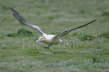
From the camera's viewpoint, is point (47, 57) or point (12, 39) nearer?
point (47, 57)

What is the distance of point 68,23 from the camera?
98.0 ft

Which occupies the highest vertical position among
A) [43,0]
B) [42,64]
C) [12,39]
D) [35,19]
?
[43,0]

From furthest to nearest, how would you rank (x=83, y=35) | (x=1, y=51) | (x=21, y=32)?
(x=21, y=32)
(x=83, y=35)
(x=1, y=51)

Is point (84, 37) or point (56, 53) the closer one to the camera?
point (56, 53)

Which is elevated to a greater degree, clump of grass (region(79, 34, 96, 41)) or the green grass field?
clump of grass (region(79, 34, 96, 41))

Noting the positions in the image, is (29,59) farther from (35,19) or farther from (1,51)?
(35,19)

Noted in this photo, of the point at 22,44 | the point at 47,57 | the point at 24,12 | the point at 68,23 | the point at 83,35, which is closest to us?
the point at 47,57

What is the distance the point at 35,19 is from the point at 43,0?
1477 centimetres

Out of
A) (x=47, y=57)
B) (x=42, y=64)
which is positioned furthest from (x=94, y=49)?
(x=42, y=64)

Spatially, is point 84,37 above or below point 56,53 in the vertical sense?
above

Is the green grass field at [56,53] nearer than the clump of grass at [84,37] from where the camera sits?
Yes

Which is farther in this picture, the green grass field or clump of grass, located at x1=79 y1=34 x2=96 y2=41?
clump of grass, located at x1=79 y1=34 x2=96 y2=41

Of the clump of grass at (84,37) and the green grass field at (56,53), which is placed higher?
the clump of grass at (84,37)

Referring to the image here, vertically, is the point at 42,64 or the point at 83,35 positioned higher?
the point at 83,35
